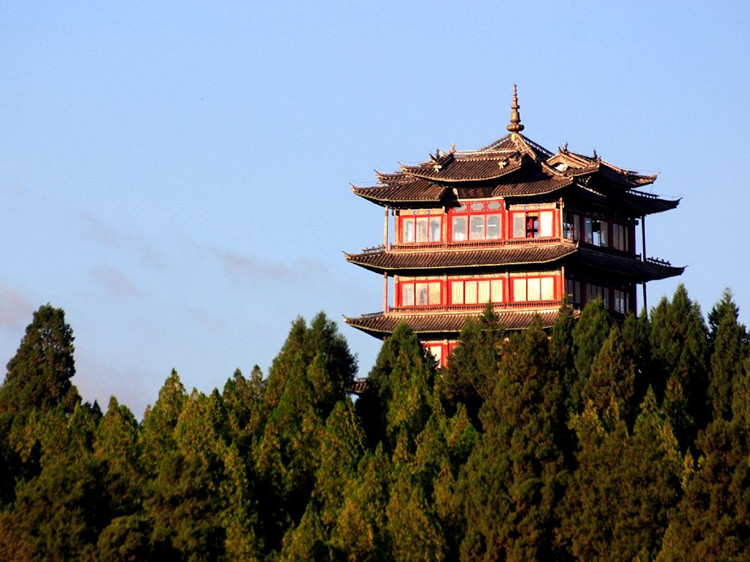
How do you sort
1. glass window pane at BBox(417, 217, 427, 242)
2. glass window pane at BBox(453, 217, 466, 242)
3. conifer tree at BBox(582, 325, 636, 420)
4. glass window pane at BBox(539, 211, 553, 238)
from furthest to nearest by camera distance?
glass window pane at BBox(417, 217, 427, 242)
glass window pane at BBox(453, 217, 466, 242)
glass window pane at BBox(539, 211, 553, 238)
conifer tree at BBox(582, 325, 636, 420)

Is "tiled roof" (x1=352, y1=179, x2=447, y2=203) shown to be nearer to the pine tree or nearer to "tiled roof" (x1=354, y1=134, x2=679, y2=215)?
"tiled roof" (x1=354, y1=134, x2=679, y2=215)

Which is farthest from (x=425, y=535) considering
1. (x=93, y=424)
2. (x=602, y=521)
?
(x=93, y=424)

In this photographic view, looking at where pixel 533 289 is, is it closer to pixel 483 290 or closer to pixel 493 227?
pixel 483 290

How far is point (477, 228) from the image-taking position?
262ft

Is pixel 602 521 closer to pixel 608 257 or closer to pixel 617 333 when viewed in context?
pixel 617 333

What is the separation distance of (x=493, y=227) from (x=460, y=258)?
72.5 inches

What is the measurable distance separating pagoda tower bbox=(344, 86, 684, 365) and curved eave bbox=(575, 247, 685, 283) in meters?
0.05

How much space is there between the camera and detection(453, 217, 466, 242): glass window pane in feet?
262

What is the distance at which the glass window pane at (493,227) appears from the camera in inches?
3127

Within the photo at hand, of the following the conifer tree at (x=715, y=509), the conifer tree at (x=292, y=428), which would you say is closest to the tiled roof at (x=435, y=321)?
the conifer tree at (x=292, y=428)

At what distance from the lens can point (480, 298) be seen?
78.8m

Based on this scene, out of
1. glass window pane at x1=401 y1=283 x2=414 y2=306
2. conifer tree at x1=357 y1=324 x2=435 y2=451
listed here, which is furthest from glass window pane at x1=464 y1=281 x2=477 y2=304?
conifer tree at x1=357 y1=324 x2=435 y2=451

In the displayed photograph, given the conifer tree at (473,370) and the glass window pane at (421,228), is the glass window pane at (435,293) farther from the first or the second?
the conifer tree at (473,370)

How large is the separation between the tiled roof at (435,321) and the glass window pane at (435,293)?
83 cm
